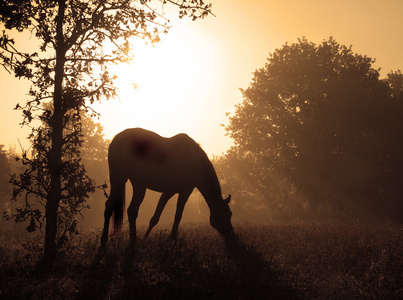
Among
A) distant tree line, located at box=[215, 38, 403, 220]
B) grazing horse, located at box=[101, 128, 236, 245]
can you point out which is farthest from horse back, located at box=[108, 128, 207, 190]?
distant tree line, located at box=[215, 38, 403, 220]

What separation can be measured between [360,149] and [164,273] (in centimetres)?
1940

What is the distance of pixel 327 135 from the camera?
72.3 ft

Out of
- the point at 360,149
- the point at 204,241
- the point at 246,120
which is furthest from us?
the point at 246,120

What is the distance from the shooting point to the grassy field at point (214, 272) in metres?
5.69

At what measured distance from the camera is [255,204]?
30.5m

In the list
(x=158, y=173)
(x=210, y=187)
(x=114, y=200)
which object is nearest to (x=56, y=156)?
(x=114, y=200)

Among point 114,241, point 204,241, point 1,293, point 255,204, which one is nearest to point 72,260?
point 114,241

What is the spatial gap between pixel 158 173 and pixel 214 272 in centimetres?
444

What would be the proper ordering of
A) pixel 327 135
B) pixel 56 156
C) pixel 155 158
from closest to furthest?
pixel 56 156, pixel 155 158, pixel 327 135

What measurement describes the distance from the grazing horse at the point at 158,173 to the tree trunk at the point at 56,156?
1.61 metres

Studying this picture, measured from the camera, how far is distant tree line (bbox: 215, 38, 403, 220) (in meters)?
21.8

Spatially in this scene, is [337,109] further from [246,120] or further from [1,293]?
[1,293]

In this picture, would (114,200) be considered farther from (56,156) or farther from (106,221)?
(56,156)

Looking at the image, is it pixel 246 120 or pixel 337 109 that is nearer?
pixel 337 109
